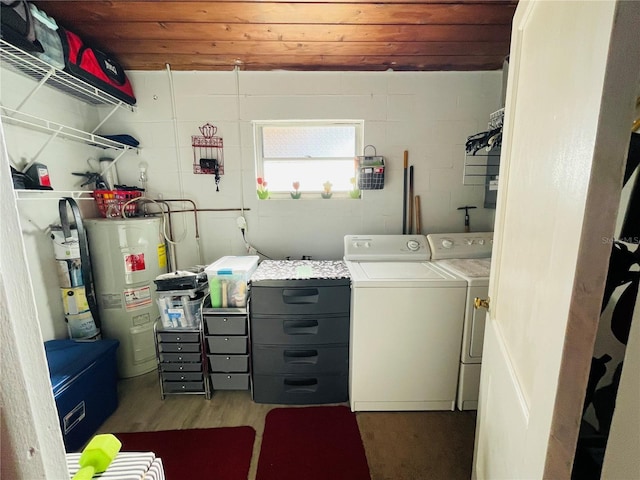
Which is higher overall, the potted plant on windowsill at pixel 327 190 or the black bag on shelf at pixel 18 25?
the black bag on shelf at pixel 18 25

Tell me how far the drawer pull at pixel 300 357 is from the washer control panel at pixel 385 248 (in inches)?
28.3

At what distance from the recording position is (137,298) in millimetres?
1865

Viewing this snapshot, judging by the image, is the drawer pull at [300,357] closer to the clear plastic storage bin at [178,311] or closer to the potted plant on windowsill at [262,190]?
the clear plastic storage bin at [178,311]

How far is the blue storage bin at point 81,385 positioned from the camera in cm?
131

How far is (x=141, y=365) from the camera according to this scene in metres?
1.95

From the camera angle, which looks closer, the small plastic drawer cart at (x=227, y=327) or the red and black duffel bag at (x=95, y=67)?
the red and black duffel bag at (x=95, y=67)

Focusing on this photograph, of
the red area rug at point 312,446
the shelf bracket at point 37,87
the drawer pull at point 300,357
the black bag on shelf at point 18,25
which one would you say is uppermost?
the black bag on shelf at point 18,25

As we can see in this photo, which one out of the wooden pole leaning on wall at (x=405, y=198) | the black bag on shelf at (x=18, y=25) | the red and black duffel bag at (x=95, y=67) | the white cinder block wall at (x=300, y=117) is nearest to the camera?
the black bag on shelf at (x=18, y=25)

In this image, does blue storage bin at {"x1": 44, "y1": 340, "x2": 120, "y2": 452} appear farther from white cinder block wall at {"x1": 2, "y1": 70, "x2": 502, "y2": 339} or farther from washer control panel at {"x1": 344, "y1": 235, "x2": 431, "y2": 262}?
washer control panel at {"x1": 344, "y1": 235, "x2": 431, "y2": 262}

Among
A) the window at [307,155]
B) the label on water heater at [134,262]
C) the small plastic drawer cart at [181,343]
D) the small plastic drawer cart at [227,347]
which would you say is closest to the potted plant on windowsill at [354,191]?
the window at [307,155]

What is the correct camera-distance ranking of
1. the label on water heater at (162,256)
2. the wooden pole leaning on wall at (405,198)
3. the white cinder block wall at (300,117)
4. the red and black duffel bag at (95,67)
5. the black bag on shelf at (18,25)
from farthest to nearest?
the wooden pole leaning on wall at (405,198), the white cinder block wall at (300,117), the label on water heater at (162,256), the red and black duffel bag at (95,67), the black bag on shelf at (18,25)

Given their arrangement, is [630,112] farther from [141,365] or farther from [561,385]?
[141,365]

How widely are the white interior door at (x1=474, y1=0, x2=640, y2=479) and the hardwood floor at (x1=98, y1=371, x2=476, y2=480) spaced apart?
25.9 inches

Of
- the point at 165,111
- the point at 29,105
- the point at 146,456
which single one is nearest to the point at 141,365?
the point at 146,456
